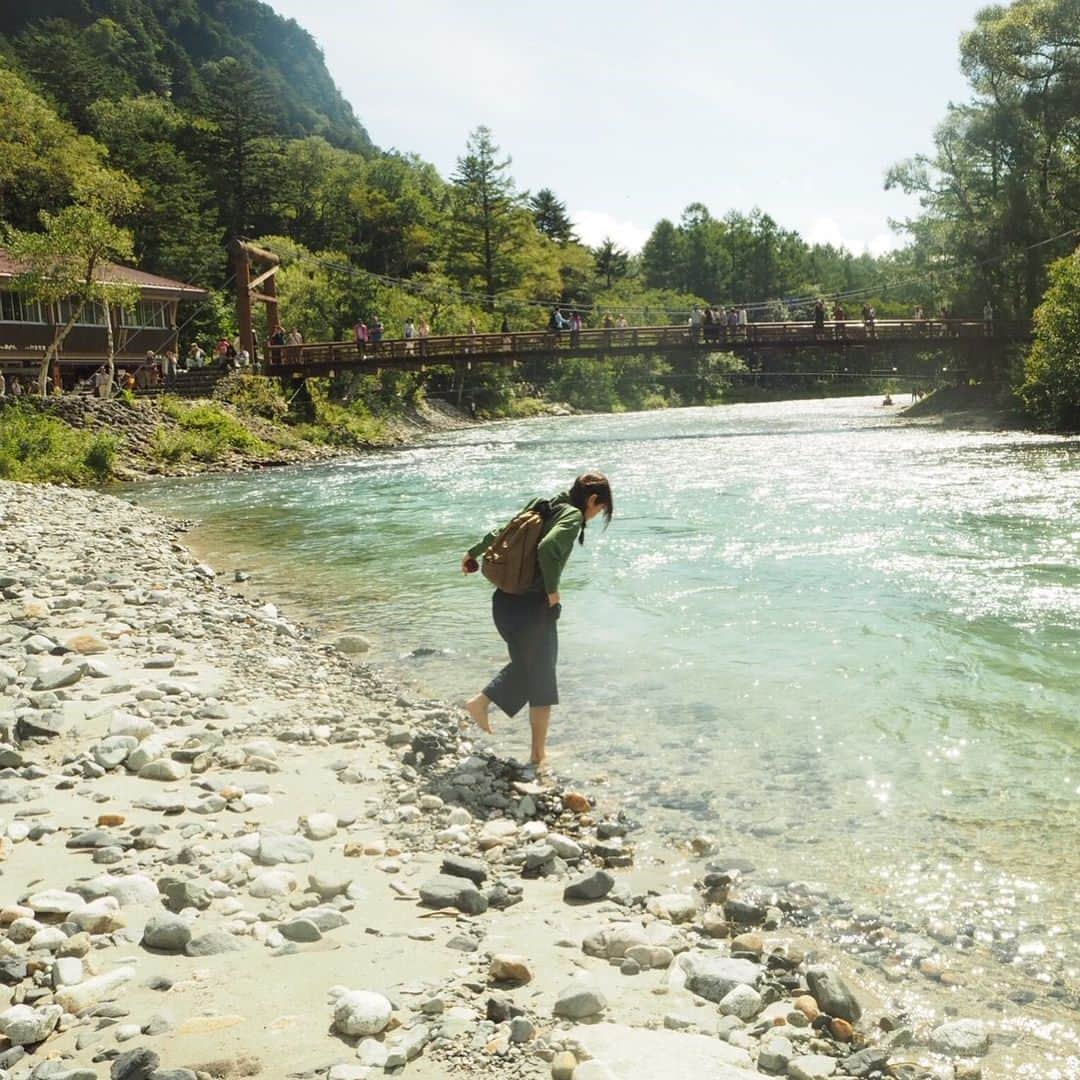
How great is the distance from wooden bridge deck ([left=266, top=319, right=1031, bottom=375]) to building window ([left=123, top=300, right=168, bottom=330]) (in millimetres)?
7399

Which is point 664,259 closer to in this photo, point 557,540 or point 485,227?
point 485,227

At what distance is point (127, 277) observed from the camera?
128 feet

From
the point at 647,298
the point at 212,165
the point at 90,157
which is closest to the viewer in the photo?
the point at 90,157

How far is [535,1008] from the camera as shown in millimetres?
3229

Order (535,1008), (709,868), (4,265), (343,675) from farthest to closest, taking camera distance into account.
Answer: (4,265)
(343,675)
(709,868)
(535,1008)

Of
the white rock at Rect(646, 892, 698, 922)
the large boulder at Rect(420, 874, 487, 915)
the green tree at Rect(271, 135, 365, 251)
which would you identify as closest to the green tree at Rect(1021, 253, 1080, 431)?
the white rock at Rect(646, 892, 698, 922)

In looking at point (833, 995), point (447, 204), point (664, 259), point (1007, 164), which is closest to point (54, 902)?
point (833, 995)

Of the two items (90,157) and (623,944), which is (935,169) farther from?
(623,944)

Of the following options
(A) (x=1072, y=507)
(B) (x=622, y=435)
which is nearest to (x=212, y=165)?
(B) (x=622, y=435)

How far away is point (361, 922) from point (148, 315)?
4506 centimetres

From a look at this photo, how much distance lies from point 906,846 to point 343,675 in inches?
179

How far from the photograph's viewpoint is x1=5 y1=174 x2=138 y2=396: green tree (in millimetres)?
30141

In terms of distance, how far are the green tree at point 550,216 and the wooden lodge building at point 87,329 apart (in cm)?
5670

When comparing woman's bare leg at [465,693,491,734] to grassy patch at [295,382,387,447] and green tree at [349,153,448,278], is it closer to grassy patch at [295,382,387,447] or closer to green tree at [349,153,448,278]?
grassy patch at [295,382,387,447]
